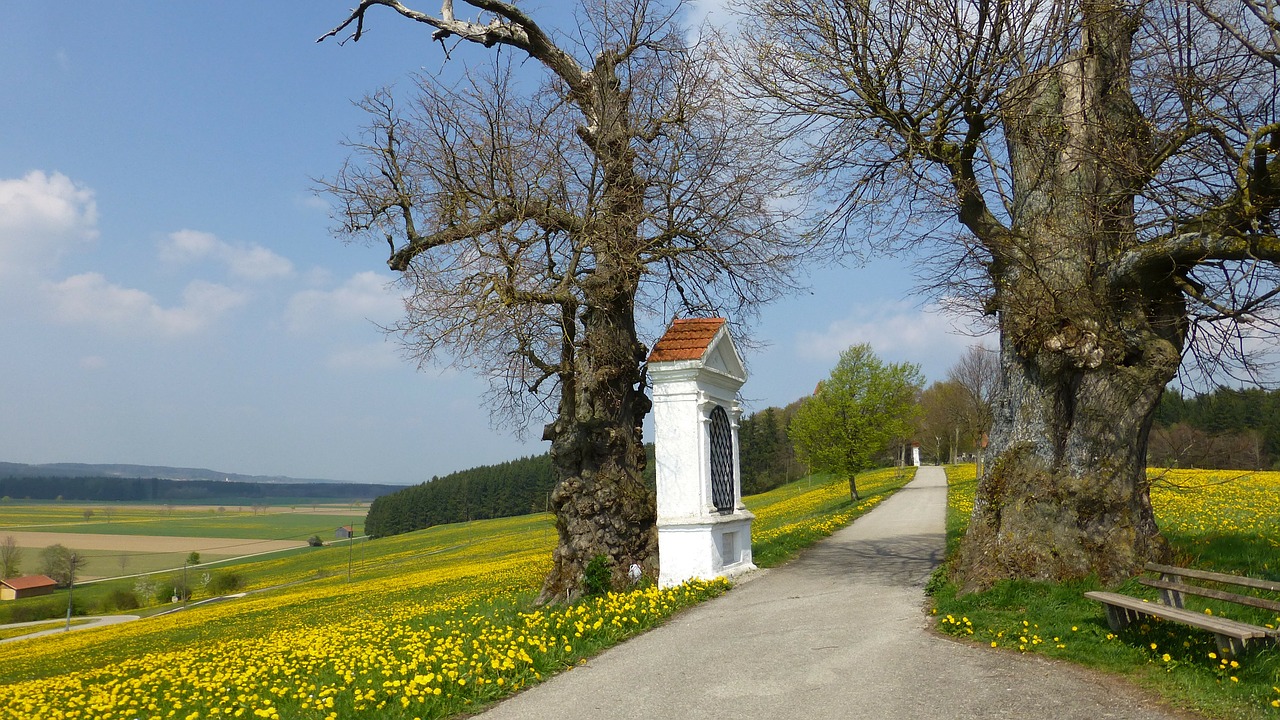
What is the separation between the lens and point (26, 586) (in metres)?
74.9

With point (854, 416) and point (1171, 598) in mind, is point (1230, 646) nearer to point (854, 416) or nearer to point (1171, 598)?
point (1171, 598)

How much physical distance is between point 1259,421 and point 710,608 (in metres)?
54.5

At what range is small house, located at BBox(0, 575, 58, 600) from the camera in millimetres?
74312

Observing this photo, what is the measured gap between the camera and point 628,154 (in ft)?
45.1

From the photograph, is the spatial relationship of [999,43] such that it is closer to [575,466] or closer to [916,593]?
[916,593]

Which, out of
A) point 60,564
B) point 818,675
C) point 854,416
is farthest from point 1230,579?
point 60,564

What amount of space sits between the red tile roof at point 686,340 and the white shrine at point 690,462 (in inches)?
0.6

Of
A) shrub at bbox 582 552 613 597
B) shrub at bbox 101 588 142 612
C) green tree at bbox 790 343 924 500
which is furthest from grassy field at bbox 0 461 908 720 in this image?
shrub at bbox 101 588 142 612

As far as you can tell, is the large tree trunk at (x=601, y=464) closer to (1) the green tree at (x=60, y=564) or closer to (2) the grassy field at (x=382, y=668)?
(2) the grassy field at (x=382, y=668)

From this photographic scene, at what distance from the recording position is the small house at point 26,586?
74.3 metres

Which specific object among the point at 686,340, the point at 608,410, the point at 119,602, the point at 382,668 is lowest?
the point at 119,602

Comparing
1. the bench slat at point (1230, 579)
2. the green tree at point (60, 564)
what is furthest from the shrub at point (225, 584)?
the bench slat at point (1230, 579)

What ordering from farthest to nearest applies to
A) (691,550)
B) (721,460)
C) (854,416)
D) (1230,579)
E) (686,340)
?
(854,416)
(721,460)
(686,340)
(691,550)
(1230,579)

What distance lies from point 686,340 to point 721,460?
217 centimetres
